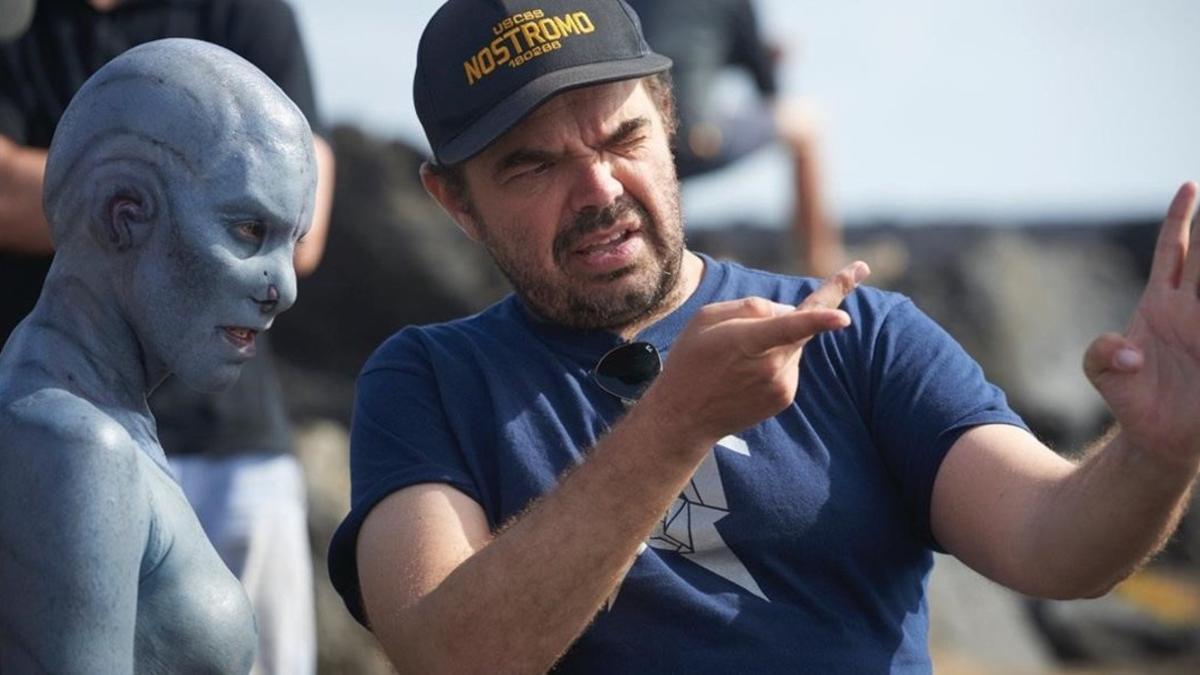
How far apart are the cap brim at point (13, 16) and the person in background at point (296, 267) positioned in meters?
0.12

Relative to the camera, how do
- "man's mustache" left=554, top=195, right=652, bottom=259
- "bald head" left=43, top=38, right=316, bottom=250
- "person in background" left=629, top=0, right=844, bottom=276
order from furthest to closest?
"person in background" left=629, top=0, right=844, bottom=276
"man's mustache" left=554, top=195, right=652, bottom=259
"bald head" left=43, top=38, right=316, bottom=250

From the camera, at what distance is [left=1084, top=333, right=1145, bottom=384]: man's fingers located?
7.91ft

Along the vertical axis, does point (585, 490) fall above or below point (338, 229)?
above

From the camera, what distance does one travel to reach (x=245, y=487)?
12.9ft

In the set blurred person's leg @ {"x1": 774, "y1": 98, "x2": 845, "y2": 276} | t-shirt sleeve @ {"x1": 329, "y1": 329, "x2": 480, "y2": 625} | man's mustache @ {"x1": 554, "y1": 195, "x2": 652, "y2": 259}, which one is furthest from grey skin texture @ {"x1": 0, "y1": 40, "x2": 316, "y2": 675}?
blurred person's leg @ {"x1": 774, "y1": 98, "x2": 845, "y2": 276}

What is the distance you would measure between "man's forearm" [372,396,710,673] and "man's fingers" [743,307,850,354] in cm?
21

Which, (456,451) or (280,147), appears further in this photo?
(456,451)

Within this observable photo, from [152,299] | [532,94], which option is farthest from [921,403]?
[152,299]

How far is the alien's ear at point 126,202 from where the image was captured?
6.76 ft

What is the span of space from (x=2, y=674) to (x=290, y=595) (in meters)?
2.10

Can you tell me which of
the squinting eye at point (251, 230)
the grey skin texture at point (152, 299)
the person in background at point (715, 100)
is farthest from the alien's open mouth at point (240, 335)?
the person in background at point (715, 100)

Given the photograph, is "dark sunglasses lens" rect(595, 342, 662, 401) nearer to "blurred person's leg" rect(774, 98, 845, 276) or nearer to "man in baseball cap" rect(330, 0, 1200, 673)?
"man in baseball cap" rect(330, 0, 1200, 673)

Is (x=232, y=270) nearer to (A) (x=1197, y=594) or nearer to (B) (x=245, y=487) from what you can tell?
(B) (x=245, y=487)

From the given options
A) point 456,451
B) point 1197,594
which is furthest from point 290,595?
point 1197,594
